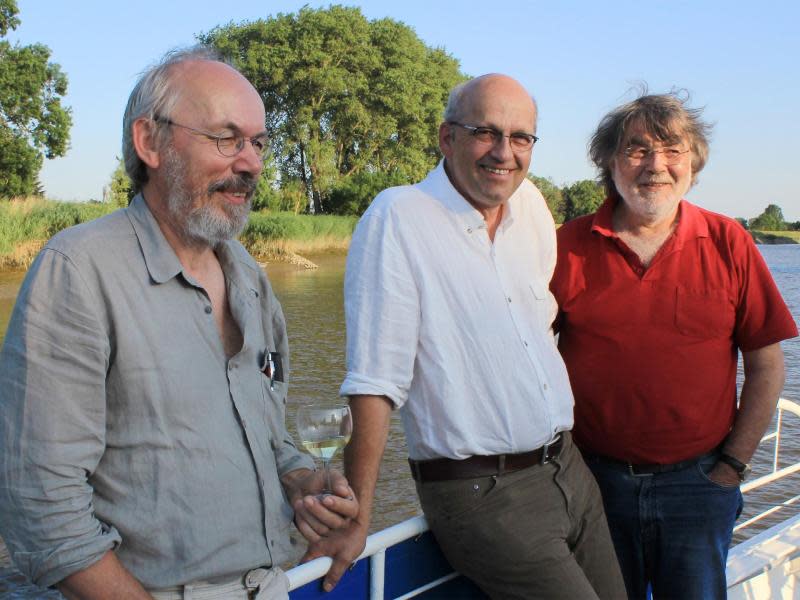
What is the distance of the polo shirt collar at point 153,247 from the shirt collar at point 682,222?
165 centimetres

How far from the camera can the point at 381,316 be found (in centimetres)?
218

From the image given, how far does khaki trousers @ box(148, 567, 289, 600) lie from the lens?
1.62m

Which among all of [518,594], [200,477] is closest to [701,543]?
[518,594]

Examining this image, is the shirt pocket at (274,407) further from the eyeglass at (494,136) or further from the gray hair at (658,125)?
the gray hair at (658,125)

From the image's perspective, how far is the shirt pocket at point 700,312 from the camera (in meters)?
2.67

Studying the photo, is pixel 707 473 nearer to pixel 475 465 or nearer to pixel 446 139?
pixel 475 465

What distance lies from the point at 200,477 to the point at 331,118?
143 ft

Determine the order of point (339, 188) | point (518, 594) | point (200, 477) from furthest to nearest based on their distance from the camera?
point (339, 188), point (518, 594), point (200, 477)

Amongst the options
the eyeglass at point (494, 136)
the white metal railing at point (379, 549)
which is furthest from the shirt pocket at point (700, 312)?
the white metal railing at point (379, 549)

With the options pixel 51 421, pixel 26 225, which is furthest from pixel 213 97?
pixel 26 225

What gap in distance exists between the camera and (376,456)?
2.11m

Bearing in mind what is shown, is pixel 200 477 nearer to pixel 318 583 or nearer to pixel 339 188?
pixel 318 583

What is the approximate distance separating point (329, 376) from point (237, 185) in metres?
9.96

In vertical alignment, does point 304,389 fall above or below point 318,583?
below
